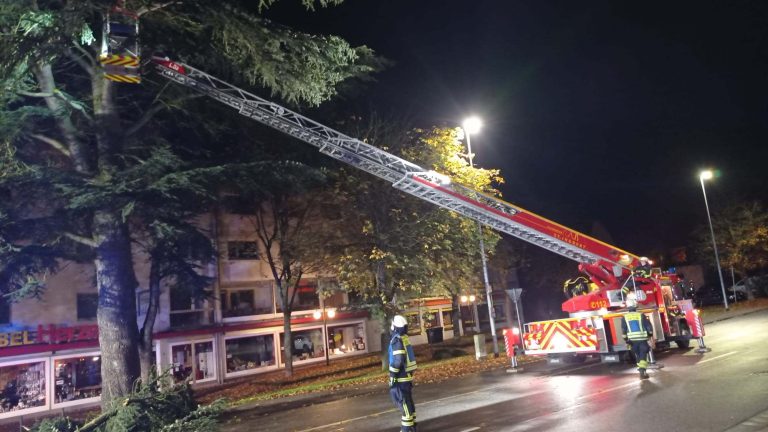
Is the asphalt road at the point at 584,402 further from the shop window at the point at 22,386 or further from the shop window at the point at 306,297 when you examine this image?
the shop window at the point at 306,297

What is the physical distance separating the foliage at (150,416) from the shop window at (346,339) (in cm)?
2648

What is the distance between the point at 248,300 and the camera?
28.4 metres

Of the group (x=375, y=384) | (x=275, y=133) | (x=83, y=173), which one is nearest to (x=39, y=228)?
(x=83, y=173)

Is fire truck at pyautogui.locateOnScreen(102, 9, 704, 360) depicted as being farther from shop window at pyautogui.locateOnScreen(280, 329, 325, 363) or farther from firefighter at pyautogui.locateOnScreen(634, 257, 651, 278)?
shop window at pyautogui.locateOnScreen(280, 329, 325, 363)

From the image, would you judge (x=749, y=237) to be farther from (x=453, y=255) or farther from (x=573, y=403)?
(x=573, y=403)

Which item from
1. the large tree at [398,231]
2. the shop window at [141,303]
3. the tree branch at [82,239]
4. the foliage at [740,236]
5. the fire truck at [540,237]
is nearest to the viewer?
the tree branch at [82,239]

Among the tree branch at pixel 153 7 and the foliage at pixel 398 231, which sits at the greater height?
the tree branch at pixel 153 7

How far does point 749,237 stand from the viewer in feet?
117

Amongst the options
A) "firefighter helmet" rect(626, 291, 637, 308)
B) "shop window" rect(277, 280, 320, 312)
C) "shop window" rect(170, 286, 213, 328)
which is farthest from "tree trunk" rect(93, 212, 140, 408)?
"shop window" rect(277, 280, 320, 312)

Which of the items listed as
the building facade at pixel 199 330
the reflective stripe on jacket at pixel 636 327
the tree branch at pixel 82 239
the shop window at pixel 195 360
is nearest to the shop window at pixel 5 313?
the building facade at pixel 199 330

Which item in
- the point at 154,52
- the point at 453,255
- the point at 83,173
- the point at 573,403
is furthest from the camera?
the point at 453,255

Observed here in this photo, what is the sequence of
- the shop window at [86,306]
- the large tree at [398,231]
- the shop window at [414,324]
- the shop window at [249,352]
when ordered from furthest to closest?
the shop window at [414,324] < the shop window at [249,352] < the shop window at [86,306] < the large tree at [398,231]

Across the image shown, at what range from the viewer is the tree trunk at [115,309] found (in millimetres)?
10617

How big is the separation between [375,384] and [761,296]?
120 feet
